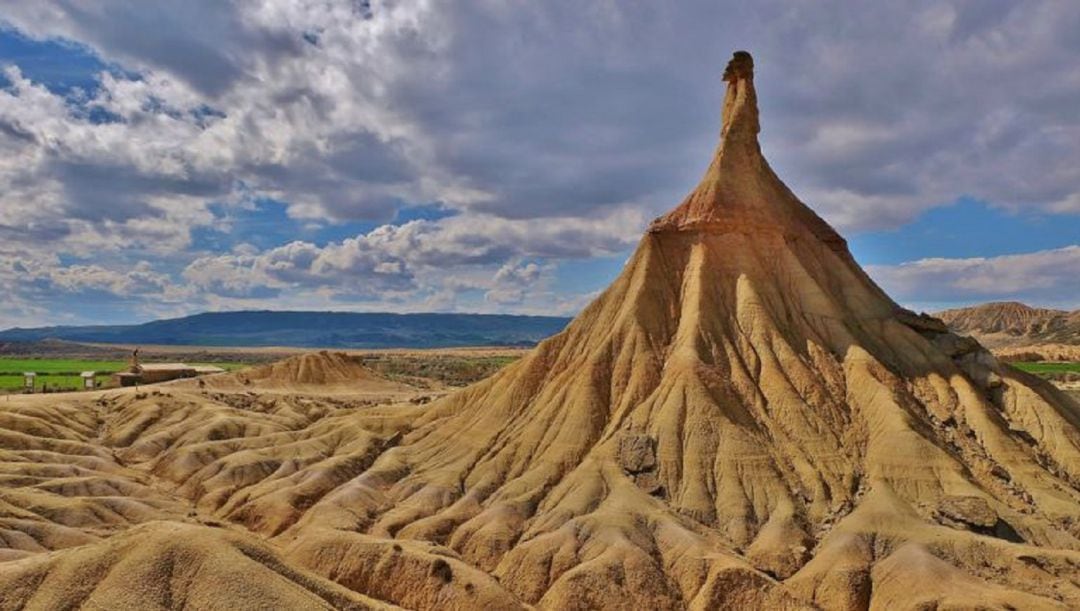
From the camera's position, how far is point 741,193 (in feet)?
234

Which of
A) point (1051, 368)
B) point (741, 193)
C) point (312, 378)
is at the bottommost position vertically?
point (312, 378)

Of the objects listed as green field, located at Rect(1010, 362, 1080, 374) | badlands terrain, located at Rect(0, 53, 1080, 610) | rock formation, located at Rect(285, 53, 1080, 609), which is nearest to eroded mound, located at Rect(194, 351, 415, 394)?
badlands terrain, located at Rect(0, 53, 1080, 610)

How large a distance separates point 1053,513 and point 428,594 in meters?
38.9

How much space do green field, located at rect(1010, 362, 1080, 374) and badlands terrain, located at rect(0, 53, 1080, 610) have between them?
120m

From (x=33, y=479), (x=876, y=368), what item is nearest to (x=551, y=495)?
(x=876, y=368)

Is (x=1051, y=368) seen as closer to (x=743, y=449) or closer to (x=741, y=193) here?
(x=741, y=193)

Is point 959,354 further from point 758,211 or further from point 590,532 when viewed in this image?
point 590,532

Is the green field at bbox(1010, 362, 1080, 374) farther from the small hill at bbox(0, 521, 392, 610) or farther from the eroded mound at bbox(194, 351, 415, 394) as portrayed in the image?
the small hill at bbox(0, 521, 392, 610)

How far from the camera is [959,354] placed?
212 ft

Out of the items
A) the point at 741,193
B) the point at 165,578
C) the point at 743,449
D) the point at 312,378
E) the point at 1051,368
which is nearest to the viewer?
the point at 165,578

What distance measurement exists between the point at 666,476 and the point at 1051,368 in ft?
530

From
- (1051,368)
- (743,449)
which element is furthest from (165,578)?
(1051,368)

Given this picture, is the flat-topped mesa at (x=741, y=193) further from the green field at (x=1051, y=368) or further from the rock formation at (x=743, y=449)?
the green field at (x=1051, y=368)

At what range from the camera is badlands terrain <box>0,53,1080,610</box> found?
4231 centimetres
